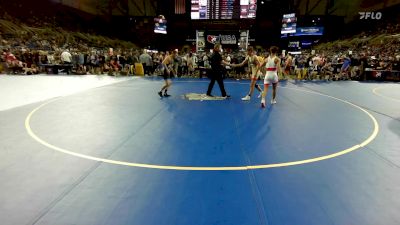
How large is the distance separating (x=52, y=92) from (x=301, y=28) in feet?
118

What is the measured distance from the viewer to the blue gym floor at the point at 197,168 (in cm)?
316

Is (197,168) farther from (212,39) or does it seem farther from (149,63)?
(212,39)

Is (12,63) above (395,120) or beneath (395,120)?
above

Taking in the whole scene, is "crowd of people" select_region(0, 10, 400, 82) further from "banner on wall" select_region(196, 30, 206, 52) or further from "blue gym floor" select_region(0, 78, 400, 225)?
"blue gym floor" select_region(0, 78, 400, 225)

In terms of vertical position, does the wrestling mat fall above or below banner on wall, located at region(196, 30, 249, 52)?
below

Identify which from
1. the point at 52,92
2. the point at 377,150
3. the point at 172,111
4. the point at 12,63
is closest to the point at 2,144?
the point at 172,111

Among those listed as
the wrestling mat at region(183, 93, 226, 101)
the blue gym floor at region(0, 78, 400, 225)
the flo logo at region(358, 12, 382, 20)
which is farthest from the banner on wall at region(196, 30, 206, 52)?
the blue gym floor at region(0, 78, 400, 225)

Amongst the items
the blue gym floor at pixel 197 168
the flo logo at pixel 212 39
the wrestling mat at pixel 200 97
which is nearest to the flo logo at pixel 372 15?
the flo logo at pixel 212 39

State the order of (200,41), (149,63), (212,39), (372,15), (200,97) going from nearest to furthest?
(200,97) < (149,63) < (200,41) < (212,39) < (372,15)

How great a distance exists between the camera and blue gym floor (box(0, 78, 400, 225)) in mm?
3156

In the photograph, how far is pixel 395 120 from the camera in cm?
766

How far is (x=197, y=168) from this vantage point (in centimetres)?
430

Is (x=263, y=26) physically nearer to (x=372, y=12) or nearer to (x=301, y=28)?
(x=301, y=28)

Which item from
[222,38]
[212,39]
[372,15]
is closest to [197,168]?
[212,39]
